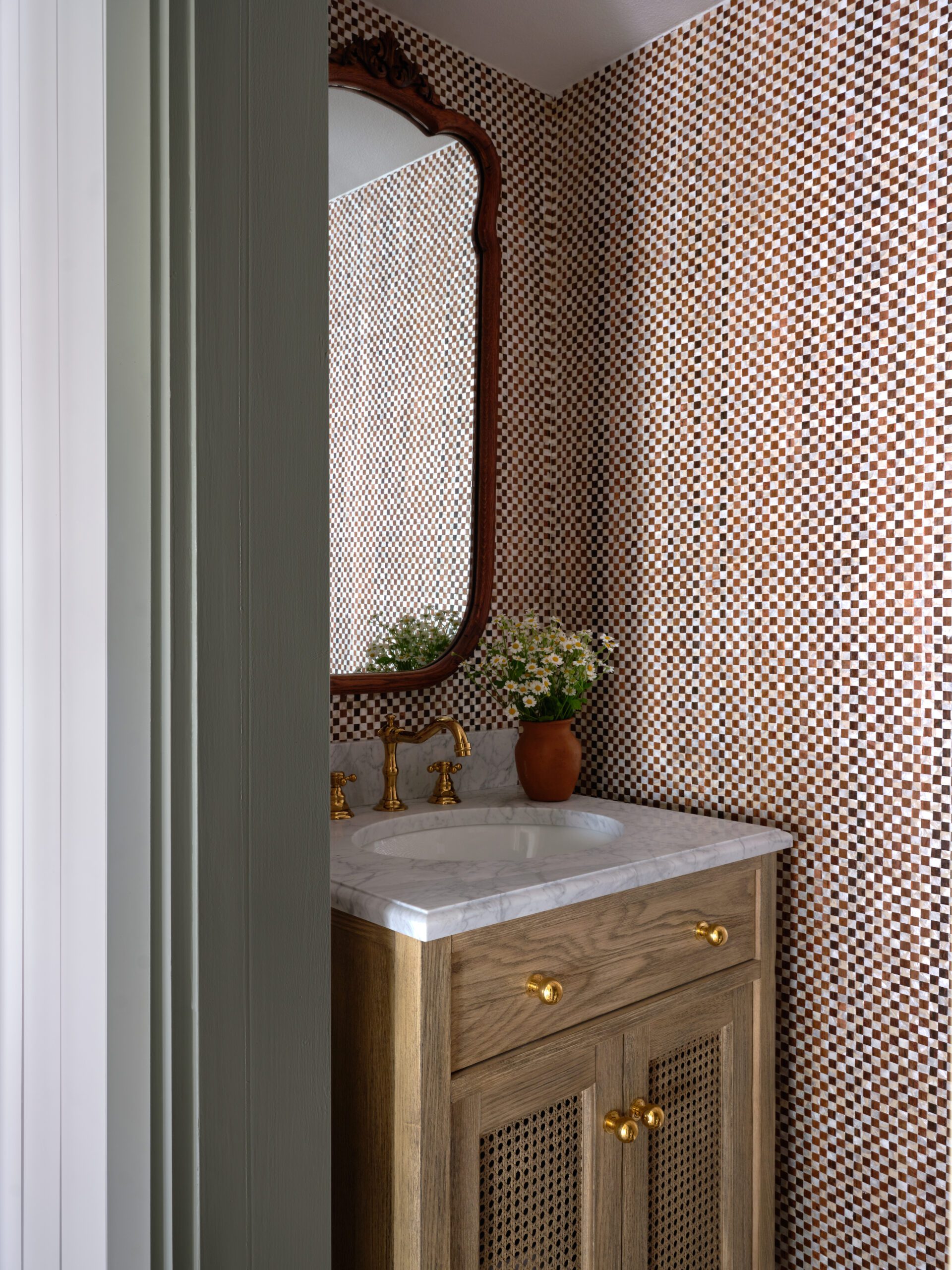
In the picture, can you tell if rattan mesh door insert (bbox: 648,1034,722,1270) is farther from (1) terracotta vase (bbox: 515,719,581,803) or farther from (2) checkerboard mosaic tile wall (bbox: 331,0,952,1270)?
(1) terracotta vase (bbox: 515,719,581,803)

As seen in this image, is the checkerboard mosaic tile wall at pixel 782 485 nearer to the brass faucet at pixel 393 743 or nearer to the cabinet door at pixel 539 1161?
the brass faucet at pixel 393 743

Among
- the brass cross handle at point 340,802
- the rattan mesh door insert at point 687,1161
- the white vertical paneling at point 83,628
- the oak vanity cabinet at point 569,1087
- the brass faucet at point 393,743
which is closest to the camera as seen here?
the white vertical paneling at point 83,628

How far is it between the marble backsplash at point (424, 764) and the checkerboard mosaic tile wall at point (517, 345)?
0.04m

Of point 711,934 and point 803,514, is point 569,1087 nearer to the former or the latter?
point 711,934

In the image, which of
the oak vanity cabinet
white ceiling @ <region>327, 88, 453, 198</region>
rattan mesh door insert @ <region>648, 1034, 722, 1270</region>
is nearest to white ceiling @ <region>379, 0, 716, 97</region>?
white ceiling @ <region>327, 88, 453, 198</region>

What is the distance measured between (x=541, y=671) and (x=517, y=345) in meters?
0.71

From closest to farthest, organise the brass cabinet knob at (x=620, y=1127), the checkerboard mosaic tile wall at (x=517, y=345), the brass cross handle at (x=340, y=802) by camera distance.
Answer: the brass cabinet knob at (x=620, y=1127)
the brass cross handle at (x=340, y=802)
the checkerboard mosaic tile wall at (x=517, y=345)

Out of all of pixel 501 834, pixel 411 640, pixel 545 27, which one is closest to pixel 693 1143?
pixel 501 834

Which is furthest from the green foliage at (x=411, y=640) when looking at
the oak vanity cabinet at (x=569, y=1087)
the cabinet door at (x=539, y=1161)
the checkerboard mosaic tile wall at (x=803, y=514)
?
the cabinet door at (x=539, y=1161)

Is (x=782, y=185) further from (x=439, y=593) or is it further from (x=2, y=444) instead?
(x=2, y=444)

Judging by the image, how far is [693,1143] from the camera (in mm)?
1439

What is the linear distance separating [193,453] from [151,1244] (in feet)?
2.02

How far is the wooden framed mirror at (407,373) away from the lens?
1.61 meters

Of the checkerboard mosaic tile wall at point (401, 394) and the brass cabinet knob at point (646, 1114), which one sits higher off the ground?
the checkerboard mosaic tile wall at point (401, 394)
